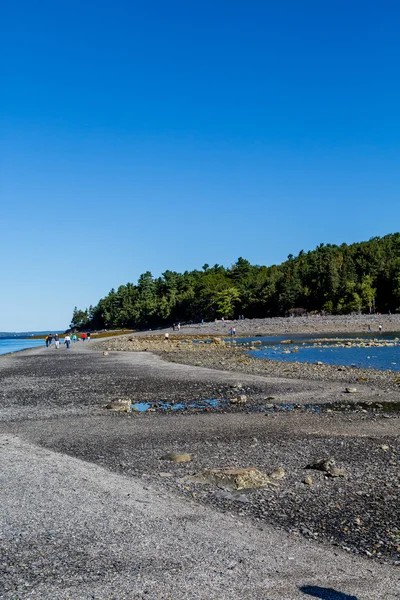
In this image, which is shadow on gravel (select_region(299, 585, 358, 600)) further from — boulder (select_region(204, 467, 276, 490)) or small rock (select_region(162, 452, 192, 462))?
small rock (select_region(162, 452, 192, 462))

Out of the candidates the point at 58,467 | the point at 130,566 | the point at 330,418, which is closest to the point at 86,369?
the point at 330,418

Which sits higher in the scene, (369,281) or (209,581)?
(369,281)

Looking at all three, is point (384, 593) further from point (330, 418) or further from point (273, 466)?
point (330, 418)

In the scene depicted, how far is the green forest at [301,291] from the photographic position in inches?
5167

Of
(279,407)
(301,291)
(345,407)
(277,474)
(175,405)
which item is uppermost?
(301,291)

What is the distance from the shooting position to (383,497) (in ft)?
32.3

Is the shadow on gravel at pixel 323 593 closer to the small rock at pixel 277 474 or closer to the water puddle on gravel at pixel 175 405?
the small rock at pixel 277 474

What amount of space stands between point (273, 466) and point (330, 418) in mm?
6364

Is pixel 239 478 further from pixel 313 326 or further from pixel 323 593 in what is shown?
pixel 313 326

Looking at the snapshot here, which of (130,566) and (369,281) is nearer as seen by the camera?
(130,566)

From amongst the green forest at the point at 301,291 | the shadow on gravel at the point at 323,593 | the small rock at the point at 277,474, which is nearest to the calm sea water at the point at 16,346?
the green forest at the point at 301,291

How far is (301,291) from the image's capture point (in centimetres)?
14550

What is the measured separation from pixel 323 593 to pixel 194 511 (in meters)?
3.45

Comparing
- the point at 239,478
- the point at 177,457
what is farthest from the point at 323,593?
the point at 177,457
